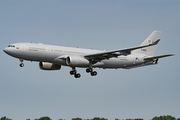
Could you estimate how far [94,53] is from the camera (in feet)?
195

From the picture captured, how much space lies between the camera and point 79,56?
60.2 metres

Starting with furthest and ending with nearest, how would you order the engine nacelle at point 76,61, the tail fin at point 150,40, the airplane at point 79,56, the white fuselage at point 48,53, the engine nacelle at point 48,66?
1. the tail fin at point 150,40
2. the engine nacelle at point 48,66
3. the engine nacelle at point 76,61
4. the airplane at point 79,56
5. the white fuselage at point 48,53

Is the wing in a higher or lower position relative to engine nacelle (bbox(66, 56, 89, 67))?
higher

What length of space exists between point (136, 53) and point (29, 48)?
2364 centimetres

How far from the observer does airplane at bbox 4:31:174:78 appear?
55969 millimetres

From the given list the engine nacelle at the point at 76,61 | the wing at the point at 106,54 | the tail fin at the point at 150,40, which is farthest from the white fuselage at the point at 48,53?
the tail fin at the point at 150,40

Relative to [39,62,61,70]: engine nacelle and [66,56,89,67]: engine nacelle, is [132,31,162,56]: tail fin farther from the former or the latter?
[39,62,61,70]: engine nacelle

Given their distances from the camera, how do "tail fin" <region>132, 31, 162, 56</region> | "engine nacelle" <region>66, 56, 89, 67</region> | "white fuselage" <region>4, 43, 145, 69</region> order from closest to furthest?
"white fuselage" <region>4, 43, 145, 69</region> → "engine nacelle" <region>66, 56, 89, 67</region> → "tail fin" <region>132, 31, 162, 56</region>

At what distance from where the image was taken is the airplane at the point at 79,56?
2203 inches

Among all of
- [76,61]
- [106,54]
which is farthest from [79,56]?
[106,54]

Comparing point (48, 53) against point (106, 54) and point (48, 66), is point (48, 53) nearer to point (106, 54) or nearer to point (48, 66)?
point (48, 66)

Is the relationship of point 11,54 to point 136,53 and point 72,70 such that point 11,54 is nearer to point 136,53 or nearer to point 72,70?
point 72,70

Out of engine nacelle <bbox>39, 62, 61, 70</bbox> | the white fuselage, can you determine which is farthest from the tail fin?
engine nacelle <bbox>39, 62, 61, 70</bbox>

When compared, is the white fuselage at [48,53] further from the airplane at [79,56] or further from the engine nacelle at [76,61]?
the engine nacelle at [76,61]
